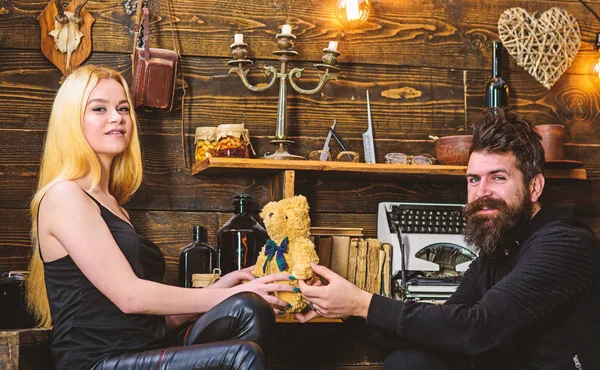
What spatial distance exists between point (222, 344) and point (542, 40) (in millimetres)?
2269

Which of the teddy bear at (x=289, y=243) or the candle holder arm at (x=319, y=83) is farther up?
the candle holder arm at (x=319, y=83)

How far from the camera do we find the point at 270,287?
90.4 inches

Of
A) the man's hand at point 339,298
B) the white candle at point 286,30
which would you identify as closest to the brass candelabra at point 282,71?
the white candle at point 286,30

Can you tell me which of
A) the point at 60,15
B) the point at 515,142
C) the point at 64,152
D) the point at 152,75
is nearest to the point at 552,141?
the point at 515,142

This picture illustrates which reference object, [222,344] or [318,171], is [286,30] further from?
[222,344]

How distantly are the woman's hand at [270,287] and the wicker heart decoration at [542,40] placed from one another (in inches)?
68.9

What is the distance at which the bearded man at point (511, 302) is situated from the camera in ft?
6.73

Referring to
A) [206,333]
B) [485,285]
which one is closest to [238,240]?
[206,333]

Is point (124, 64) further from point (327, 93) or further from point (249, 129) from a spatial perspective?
point (327, 93)

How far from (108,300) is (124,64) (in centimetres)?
128

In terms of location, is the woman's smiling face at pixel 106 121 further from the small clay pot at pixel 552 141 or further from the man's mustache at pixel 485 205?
the small clay pot at pixel 552 141

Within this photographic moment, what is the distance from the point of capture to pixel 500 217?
233 cm

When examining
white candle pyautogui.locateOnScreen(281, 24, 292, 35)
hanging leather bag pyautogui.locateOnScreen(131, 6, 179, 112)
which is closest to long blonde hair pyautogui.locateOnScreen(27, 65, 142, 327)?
hanging leather bag pyautogui.locateOnScreen(131, 6, 179, 112)

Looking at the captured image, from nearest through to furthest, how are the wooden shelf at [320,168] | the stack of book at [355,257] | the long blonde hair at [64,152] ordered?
the long blonde hair at [64,152], the wooden shelf at [320,168], the stack of book at [355,257]
